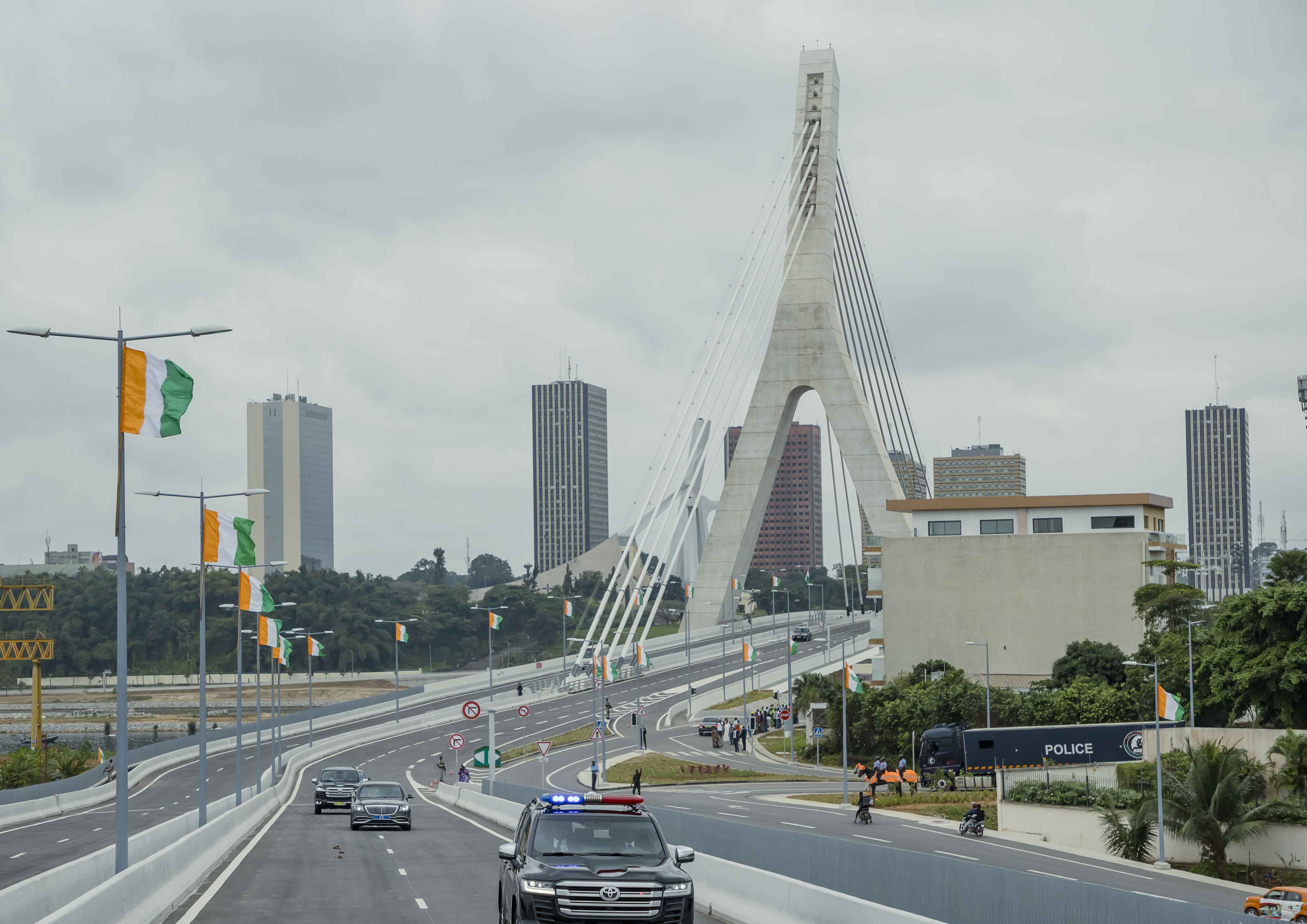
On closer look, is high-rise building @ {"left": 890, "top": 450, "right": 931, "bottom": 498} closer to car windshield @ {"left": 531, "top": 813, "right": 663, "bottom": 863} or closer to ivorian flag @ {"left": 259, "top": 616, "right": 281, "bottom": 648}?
ivorian flag @ {"left": 259, "top": 616, "right": 281, "bottom": 648}

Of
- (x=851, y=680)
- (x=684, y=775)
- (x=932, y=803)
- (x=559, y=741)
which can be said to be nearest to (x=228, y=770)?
(x=559, y=741)

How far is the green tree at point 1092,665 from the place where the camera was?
257 ft

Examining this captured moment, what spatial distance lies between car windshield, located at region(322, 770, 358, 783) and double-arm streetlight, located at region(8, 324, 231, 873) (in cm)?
2546

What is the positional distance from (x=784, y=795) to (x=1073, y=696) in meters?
17.7

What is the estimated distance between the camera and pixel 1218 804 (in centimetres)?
4600

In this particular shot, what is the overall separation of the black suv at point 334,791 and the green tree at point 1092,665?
42627 mm

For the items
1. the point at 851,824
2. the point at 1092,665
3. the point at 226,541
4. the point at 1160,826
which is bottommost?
the point at 851,824

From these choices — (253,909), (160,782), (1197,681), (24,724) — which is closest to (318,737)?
(160,782)

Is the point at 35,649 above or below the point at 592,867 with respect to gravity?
below

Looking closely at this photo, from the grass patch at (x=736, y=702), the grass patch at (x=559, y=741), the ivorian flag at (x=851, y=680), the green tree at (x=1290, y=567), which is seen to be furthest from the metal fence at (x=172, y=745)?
the green tree at (x=1290, y=567)

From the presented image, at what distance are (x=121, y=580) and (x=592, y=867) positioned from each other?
1001 cm

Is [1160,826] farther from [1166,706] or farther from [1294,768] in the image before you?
[1294,768]

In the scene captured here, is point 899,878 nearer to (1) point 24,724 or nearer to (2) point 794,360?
(2) point 794,360

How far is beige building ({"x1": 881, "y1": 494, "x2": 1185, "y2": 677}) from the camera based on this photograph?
89.9 metres
